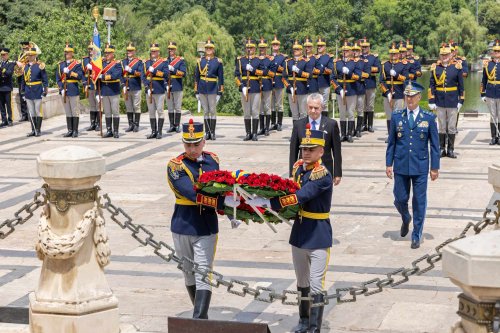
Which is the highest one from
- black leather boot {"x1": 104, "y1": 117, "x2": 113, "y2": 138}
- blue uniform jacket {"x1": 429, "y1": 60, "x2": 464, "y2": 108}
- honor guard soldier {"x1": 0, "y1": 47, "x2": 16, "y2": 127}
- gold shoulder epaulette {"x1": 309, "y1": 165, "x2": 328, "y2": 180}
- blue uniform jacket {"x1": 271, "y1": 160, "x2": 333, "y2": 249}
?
gold shoulder epaulette {"x1": 309, "y1": 165, "x2": 328, "y2": 180}

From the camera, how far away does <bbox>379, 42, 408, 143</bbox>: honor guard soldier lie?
2148cm

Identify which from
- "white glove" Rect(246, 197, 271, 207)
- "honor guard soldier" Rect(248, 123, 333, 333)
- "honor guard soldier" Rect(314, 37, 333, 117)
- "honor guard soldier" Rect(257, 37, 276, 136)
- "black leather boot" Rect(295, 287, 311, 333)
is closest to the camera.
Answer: "white glove" Rect(246, 197, 271, 207)

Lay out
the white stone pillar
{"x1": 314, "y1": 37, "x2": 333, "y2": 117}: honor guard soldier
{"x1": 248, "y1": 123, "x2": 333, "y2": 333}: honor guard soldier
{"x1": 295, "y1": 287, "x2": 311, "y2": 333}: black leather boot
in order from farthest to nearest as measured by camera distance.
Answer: {"x1": 314, "y1": 37, "x2": 333, "y2": 117}: honor guard soldier, {"x1": 295, "y1": 287, "x2": 311, "y2": 333}: black leather boot, {"x1": 248, "y1": 123, "x2": 333, "y2": 333}: honor guard soldier, the white stone pillar

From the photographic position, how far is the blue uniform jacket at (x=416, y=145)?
12.2m

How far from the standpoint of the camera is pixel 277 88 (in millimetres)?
22891

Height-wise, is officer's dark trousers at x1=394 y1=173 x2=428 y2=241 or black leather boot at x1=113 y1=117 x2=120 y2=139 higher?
officer's dark trousers at x1=394 y1=173 x2=428 y2=241

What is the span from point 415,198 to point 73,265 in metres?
5.29

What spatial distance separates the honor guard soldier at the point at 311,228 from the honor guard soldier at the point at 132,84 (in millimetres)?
14170

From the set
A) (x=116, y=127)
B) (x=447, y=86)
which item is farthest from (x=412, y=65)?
(x=116, y=127)

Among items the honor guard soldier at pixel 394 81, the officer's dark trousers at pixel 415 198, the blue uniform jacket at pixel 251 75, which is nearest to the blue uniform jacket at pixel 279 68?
the blue uniform jacket at pixel 251 75

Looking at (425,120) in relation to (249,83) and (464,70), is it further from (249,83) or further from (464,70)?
(249,83)

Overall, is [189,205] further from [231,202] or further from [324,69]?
[324,69]

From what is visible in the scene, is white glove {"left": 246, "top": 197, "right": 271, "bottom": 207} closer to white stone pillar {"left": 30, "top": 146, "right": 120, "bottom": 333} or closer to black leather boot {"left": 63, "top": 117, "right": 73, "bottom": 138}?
white stone pillar {"left": 30, "top": 146, "right": 120, "bottom": 333}

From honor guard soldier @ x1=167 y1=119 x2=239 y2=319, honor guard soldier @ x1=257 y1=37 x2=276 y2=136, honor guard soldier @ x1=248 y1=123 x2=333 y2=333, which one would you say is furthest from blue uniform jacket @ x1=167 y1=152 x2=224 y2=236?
honor guard soldier @ x1=257 y1=37 x2=276 y2=136
